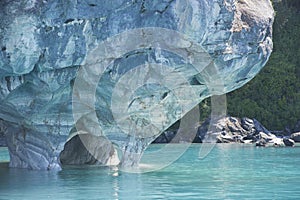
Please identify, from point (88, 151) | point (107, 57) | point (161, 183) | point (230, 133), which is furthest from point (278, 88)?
point (161, 183)

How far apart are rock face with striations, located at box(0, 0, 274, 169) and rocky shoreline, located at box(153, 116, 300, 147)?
70.5 feet

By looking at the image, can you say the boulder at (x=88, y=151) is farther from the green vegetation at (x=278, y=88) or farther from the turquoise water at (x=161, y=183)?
the green vegetation at (x=278, y=88)

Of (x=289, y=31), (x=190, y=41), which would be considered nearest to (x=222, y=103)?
(x=289, y=31)

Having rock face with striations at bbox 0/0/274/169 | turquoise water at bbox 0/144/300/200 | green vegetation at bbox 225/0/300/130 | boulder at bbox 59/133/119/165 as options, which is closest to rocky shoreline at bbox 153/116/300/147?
green vegetation at bbox 225/0/300/130

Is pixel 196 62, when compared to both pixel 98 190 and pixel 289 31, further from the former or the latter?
pixel 289 31

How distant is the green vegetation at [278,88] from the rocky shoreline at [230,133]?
9.09 feet

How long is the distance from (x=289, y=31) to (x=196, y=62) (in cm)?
3898

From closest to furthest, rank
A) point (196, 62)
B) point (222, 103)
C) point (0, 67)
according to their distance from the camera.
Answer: point (0, 67) → point (196, 62) → point (222, 103)

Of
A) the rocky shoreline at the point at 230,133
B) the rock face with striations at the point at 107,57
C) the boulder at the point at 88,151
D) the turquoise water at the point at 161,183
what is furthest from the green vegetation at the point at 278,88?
the rock face with striations at the point at 107,57

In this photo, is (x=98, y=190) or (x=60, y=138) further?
(x=60, y=138)

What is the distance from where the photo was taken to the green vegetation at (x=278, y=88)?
1965 inches

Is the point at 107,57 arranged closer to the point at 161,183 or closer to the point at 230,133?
the point at 161,183

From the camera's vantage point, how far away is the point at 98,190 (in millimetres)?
16469

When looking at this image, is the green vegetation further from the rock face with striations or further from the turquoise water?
the rock face with striations
